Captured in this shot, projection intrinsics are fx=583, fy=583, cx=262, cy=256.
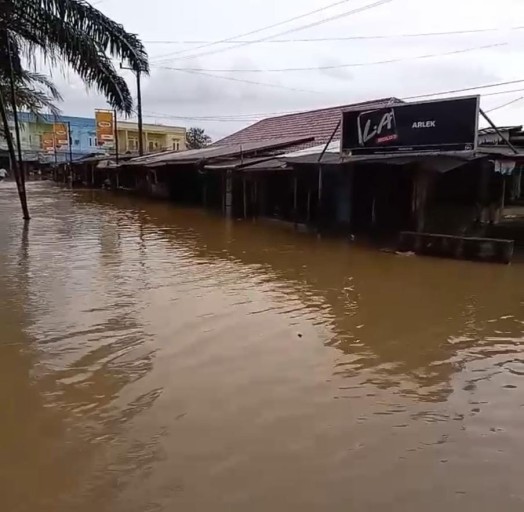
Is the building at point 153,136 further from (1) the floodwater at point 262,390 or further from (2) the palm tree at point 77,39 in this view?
(1) the floodwater at point 262,390

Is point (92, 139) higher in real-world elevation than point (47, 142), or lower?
higher

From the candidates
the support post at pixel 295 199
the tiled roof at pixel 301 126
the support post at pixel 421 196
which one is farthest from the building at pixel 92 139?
the support post at pixel 421 196

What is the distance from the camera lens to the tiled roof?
21.1 m

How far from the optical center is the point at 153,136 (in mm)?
58656

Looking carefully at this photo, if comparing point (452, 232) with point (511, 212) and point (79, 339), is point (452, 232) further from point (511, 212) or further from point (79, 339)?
point (79, 339)

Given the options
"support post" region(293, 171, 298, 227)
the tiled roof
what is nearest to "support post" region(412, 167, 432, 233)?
"support post" region(293, 171, 298, 227)

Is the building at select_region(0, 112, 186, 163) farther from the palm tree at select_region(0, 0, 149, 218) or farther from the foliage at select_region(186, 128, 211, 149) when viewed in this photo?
the palm tree at select_region(0, 0, 149, 218)

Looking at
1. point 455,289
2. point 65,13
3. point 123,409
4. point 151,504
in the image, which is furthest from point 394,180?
point 151,504

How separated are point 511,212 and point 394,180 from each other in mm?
3202

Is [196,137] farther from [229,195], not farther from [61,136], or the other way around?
[229,195]

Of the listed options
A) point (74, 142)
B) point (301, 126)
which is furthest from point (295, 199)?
point (74, 142)

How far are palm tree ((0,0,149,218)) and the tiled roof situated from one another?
28.9ft

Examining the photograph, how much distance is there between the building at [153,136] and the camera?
56750mm

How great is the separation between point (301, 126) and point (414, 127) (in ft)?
37.7
